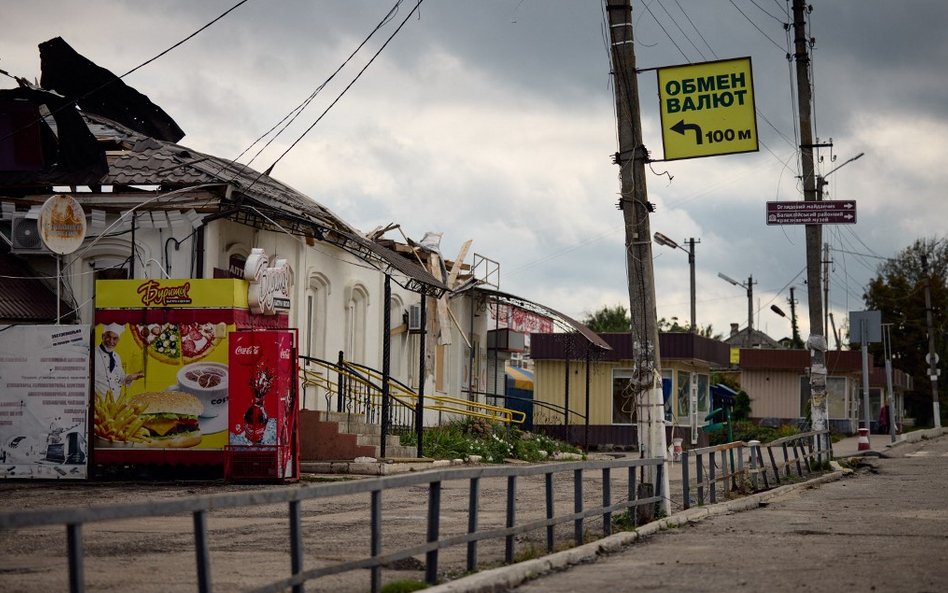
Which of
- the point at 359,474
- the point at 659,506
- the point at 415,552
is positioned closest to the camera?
the point at 415,552

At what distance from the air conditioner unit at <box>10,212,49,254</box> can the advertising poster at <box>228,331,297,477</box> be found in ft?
16.3

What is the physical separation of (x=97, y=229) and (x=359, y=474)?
21.3 feet

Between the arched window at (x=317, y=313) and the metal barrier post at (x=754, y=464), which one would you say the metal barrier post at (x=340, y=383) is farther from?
the metal barrier post at (x=754, y=464)

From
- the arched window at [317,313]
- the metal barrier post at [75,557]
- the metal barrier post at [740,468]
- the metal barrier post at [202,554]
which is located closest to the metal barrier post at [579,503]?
the metal barrier post at [202,554]

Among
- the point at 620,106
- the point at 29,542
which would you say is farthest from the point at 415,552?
the point at 620,106

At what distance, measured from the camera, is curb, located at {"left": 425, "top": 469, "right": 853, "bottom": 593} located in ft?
28.8

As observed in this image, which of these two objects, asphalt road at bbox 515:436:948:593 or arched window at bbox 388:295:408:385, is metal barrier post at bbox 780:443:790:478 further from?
arched window at bbox 388:295:408:385

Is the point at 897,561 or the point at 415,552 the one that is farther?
the point at 897,561

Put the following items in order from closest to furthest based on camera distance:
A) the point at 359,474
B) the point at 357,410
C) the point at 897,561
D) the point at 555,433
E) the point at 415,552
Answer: the point at 415,552, the point at 897,561, the point at 359,474, the point at 357,410, the point at 555,433

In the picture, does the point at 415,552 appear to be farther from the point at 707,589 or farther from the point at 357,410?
the point at 357,410

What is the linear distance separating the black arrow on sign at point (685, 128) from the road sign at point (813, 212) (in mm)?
9033

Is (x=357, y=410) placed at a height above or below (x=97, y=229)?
below

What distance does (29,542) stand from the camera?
11250mm

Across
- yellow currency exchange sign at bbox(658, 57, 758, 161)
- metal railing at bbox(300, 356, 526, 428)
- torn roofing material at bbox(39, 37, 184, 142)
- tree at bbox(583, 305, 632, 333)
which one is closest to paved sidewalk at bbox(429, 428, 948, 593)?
yellow currency exchange sign at bbox(658, 57, 758, 161)
